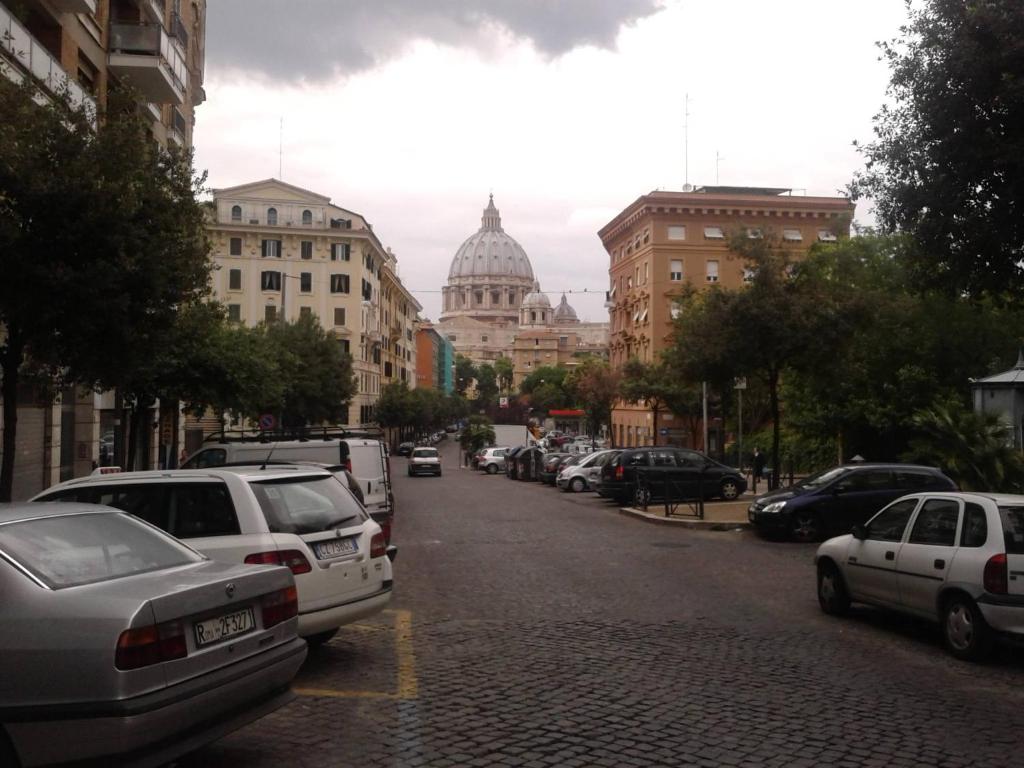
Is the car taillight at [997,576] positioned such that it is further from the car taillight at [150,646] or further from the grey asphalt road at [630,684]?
the car taillight at [150,646]

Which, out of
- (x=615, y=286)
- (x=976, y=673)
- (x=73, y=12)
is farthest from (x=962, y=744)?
(x=615, y=286)

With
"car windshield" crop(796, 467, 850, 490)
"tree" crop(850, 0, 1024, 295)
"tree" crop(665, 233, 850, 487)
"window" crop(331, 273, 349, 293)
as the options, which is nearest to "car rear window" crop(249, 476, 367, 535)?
"tree" crop(850, 0, 1024, 295)

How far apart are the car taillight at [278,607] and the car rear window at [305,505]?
6.03 ft

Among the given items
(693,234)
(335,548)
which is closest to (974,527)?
(335,548)

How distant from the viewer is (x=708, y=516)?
2277cm

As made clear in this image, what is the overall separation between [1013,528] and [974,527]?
1.10 ft

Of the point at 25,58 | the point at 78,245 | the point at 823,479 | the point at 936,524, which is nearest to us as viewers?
the point at 936,524

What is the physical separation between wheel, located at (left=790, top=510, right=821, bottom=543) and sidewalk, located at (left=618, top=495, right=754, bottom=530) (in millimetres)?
2055

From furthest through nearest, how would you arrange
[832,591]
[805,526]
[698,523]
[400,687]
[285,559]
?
1. [698,523]
2. [805,526]
3. [832,591]
4. [285,559]
5. [400,687]

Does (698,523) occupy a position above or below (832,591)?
below

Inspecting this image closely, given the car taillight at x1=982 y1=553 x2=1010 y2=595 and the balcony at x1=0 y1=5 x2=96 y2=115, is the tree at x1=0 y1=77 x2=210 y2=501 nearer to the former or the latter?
the balcony at x1=0 y1=5 x2=96 y2=115

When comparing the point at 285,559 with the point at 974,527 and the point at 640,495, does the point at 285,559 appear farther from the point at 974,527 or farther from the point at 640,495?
the point at 640,495

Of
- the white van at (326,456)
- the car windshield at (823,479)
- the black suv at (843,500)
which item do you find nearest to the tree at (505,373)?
the car windshield at (823,479)

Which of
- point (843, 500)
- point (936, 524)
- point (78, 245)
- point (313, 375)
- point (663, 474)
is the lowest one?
point (843, 500)
